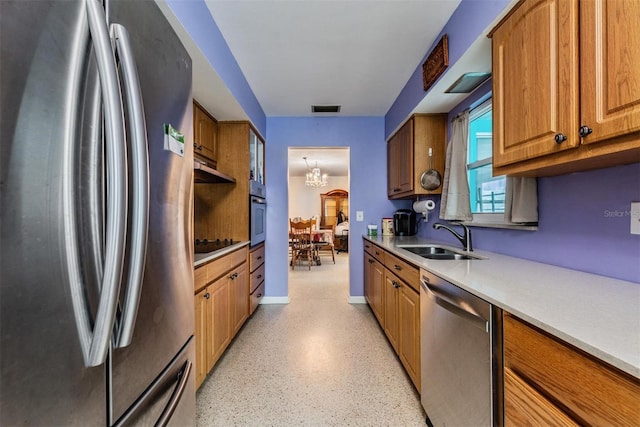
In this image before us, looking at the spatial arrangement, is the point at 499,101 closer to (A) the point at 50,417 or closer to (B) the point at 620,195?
(B) the point at 620,195

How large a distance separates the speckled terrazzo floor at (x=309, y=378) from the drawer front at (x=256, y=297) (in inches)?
4.9

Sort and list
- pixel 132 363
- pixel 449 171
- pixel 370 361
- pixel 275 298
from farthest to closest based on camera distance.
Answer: pixel 275 298, pixel 449 171, pixel 370 361, pixel 132 363

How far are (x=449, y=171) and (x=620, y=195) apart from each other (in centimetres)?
127

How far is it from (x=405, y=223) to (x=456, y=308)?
82.7 inches

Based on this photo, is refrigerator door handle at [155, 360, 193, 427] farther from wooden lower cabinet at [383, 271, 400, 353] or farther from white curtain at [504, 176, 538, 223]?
white curtain at [504, 176, 538, 223]

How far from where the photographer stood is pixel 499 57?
4.25ft

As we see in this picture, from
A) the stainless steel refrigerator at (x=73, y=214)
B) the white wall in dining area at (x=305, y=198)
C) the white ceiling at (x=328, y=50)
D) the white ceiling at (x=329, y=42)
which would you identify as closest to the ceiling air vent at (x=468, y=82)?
the white ceiling at (x=328, y=50)

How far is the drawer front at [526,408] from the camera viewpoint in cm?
68

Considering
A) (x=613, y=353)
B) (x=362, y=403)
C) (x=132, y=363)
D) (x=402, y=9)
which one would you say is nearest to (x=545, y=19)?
(x=402, y=9)

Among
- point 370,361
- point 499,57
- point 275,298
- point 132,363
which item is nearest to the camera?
point 132,363

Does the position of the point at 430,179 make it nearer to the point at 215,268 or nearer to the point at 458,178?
the point at 458,178

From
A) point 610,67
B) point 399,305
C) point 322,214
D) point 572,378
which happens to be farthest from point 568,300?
point 322,214

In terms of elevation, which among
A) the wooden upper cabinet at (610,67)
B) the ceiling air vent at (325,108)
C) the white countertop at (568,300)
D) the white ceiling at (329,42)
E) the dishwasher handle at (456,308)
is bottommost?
the dishwasher handle at (456,308)

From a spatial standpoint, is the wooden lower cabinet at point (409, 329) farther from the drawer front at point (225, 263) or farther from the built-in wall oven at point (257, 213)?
the built-in wall oven at point (257, 213)
